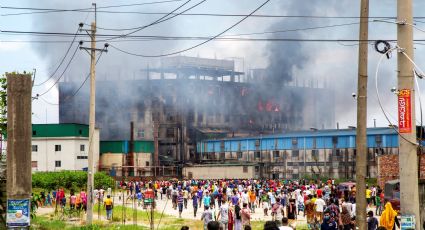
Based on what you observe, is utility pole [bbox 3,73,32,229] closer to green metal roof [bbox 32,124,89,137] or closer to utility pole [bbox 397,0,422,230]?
utility pole [bbox 397,0,422,230]

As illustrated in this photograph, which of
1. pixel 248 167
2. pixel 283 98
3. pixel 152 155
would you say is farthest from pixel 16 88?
pixel 283 98

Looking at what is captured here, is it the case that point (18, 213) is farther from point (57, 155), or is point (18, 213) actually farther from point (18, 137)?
point (57, 155)

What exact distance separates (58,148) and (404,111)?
263 ft

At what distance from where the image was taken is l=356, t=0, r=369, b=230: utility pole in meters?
13.8

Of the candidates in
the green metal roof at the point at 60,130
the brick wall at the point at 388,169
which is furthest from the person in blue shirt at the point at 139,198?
the green metal roof at the point at 60,130

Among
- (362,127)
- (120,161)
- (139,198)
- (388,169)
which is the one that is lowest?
(139,198)

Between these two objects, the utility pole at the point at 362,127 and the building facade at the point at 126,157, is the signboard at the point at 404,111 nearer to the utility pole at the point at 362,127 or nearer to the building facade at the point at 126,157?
the utility pole at the point at 362,127

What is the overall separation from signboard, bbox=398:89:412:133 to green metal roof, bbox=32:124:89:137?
259ft

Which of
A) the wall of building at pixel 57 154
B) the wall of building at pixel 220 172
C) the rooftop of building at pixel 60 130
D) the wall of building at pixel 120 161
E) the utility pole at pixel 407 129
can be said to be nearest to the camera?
the utility pole at pixel 407 129

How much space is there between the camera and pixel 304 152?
84625 millimetres

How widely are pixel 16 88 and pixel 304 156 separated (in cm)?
6611

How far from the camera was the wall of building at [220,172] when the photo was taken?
8475 cm

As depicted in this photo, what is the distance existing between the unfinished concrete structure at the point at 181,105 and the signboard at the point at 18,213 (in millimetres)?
76204

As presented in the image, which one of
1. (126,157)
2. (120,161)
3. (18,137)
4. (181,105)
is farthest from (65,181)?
(18,137)
